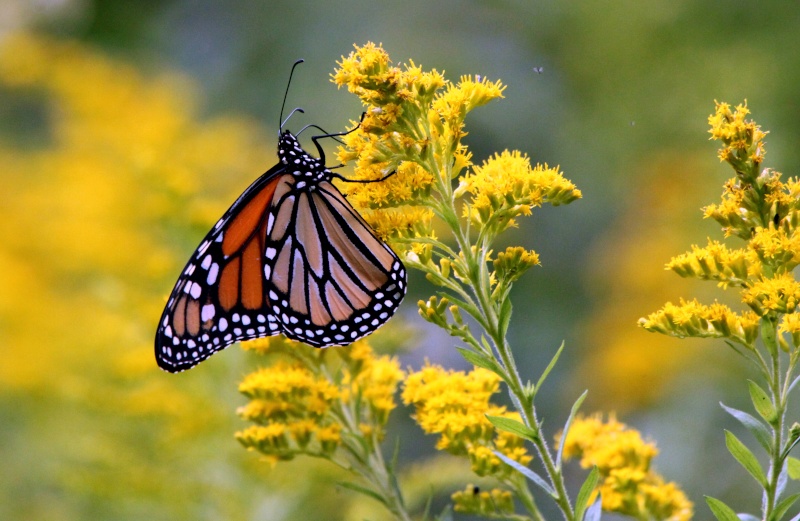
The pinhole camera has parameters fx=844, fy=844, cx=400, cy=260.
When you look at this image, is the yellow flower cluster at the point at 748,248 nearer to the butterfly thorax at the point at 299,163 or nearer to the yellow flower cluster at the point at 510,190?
the yellow flower cluster at the point at 510,190

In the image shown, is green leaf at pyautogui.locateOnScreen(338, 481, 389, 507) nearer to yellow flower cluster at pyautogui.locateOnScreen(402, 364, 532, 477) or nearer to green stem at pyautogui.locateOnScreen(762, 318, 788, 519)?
yellow flower cluster at pyautogui.locateOnScreen(402, 364, 532, 477)

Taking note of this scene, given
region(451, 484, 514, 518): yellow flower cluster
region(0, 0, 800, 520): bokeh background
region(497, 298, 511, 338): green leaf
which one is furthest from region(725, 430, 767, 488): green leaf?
region(0, 0, 800, 520): bokeh background

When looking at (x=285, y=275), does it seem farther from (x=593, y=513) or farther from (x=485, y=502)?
(x=593, y=513)

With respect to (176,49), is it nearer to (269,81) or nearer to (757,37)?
(269,81)


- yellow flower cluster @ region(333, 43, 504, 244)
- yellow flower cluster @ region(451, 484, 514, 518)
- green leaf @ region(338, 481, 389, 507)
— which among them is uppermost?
yellow flower cluster @ region(333, 43, 504, 244)

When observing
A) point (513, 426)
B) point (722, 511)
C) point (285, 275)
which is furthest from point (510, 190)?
point (285, 275)

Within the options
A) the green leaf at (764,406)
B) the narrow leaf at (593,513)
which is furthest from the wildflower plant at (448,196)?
the green leaf at (764,406)
